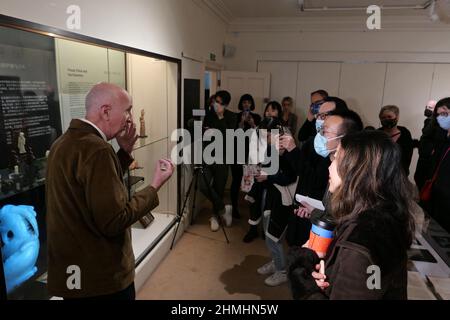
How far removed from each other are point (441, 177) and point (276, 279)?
1.62m

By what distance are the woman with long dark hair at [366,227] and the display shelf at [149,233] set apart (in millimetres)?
1887

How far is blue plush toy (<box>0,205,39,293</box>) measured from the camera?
1.50 m

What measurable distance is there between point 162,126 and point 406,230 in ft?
8.60

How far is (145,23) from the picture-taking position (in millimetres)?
2383

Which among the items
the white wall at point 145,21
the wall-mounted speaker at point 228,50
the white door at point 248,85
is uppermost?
the wall-mounted speaker at point 228,50

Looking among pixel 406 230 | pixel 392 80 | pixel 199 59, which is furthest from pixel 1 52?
pixel 392 80

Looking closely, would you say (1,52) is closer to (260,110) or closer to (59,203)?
(59,203)

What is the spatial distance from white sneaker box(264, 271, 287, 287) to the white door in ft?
10.0

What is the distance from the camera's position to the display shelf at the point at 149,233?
107 inches

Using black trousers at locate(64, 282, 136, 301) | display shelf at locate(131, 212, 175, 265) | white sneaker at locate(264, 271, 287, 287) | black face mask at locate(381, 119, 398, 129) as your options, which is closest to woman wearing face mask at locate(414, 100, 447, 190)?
black face mask at locate(381, 119, 398, 129)

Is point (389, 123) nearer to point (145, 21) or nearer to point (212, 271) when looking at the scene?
point (212, 271)

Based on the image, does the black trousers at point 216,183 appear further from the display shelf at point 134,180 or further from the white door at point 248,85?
the white door at point 248,85

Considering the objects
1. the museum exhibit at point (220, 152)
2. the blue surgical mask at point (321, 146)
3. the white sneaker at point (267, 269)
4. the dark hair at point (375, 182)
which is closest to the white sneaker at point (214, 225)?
the museum exhibit at point (220, 152)
